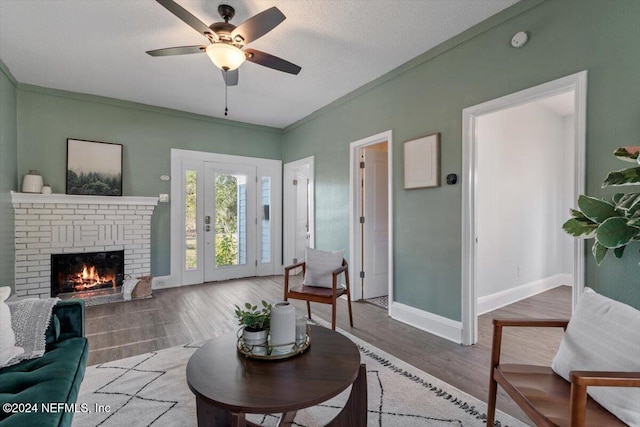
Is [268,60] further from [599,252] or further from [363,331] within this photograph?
A: [363,331]

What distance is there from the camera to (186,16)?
198 centimetres

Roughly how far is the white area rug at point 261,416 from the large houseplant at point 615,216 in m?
1.11

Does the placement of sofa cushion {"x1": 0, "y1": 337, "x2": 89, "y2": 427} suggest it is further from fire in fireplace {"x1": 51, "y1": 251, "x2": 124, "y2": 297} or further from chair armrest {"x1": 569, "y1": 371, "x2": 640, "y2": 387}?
fire in fireplace {"x1": 51, "y1": 251, "x2": 124, "y2": 297}

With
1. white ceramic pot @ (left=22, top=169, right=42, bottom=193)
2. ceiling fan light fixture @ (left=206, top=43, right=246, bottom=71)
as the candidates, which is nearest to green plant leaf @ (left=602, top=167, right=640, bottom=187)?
ceiling fan light fixture @ (left=206, top=43, right=246, bottom=71)

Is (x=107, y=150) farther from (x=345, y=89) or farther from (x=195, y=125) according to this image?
(x=345, y=89)

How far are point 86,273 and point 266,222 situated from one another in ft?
9.13

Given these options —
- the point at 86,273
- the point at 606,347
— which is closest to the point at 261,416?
the point at 606,347

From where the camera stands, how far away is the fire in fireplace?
4.05 m

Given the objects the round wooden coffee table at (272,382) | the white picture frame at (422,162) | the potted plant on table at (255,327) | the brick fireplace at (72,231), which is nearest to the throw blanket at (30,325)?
the round wooden coffee table at (272,382)

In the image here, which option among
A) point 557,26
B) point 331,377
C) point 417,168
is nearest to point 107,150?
point 417,168

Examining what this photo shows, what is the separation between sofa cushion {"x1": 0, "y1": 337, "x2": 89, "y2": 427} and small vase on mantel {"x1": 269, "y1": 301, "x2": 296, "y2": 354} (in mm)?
857

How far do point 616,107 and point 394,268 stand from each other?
2272 mm

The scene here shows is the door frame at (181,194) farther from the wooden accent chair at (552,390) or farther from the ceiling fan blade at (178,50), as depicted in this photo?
the wooden accent chair at (552,390)

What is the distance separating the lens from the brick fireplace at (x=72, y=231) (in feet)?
12.5
